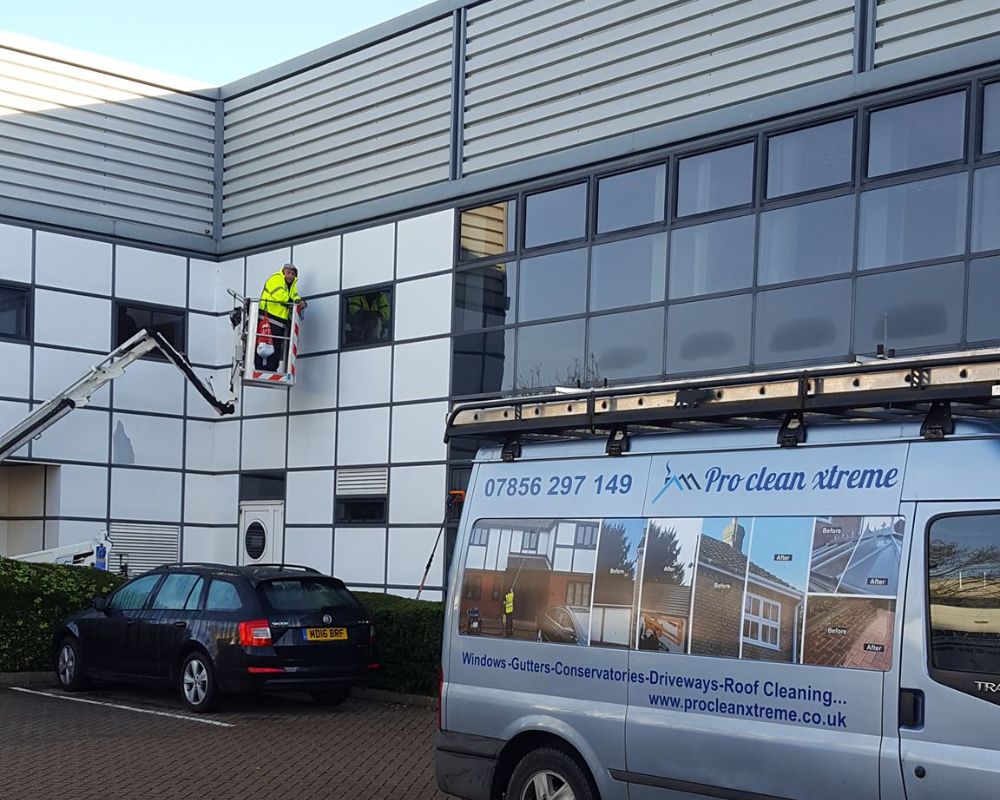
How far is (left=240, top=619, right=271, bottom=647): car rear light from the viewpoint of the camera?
1370cm

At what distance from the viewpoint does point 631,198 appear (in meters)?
17.4

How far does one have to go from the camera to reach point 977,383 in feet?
19.1

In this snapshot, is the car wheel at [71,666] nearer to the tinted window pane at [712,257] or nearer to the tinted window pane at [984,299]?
the tinted window pane at [712,257]

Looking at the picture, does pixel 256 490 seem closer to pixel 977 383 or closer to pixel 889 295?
pixel 889 295

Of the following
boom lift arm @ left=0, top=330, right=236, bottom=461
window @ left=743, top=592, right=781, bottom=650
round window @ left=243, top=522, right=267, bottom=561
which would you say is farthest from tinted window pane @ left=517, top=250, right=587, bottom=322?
window @ left=743, top=592, right=781, bottom=650

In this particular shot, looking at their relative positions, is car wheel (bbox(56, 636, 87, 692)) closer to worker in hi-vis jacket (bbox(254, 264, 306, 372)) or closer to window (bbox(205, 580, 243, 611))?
window (bbox(205, 580, 243, 611))

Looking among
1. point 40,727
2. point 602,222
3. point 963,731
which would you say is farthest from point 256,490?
point 963,731

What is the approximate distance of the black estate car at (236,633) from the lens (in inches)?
542

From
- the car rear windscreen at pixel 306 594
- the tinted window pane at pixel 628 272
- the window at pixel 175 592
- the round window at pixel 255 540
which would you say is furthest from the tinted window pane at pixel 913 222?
the round window at pixel 255 540

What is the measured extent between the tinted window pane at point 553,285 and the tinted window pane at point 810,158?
3.03 m

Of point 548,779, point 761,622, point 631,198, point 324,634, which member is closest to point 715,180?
point 631,198

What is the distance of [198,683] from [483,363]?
6.63 metres

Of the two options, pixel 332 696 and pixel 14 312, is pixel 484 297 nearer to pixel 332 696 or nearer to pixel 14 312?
pixel 332 696

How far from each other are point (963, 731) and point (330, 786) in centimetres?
572
